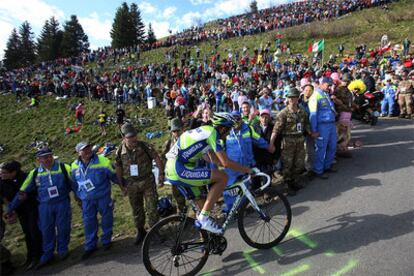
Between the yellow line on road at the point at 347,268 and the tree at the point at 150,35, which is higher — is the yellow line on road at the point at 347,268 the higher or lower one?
the lower one

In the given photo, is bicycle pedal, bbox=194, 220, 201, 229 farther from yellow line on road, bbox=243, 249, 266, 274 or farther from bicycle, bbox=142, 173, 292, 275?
yellow line on road, bbox=243, 249, 266, 274

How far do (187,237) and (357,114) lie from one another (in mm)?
9591

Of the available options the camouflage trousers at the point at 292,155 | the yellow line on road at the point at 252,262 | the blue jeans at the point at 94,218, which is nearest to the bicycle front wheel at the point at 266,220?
the yellow line on road at the point at 252,262

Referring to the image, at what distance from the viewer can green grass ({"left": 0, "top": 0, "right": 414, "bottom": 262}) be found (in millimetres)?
9276

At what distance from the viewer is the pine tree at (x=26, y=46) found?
7169cm

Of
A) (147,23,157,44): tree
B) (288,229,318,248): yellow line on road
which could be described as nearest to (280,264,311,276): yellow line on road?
(288,229,318,248): yellow line on road

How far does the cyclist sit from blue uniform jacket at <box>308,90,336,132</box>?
3.18m

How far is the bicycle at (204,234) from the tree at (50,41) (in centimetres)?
7455

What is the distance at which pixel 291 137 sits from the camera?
636cm

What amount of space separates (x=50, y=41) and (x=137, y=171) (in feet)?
244

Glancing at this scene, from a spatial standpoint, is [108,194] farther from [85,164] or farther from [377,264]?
[377,264]

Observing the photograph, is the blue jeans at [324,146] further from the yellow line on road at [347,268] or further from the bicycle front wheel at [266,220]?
the yellow line on road at [347,268]

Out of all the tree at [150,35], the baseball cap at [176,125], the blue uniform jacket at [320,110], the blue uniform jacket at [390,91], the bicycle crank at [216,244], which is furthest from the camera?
the tree at [150,35]

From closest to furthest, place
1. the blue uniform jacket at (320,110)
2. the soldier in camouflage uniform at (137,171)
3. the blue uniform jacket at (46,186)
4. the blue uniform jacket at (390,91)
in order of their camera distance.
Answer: the blue uniform jacket at (46,186), the soldier in camouflage uniform at (137,171), the blue uniform jacket at (320,110), the blue uniform jacket at (390,91)
